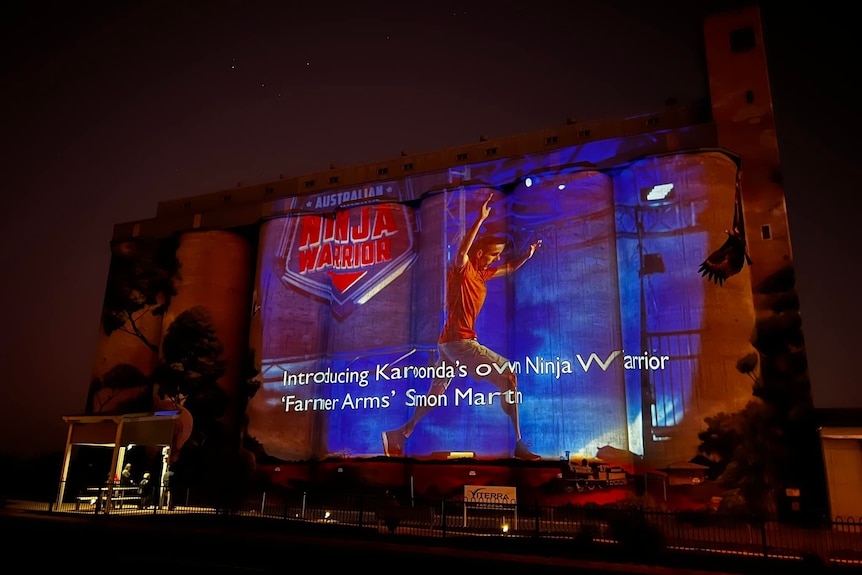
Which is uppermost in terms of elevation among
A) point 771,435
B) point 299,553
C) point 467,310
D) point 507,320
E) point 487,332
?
point 467,310

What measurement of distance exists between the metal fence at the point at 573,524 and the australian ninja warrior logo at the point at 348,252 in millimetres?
11667

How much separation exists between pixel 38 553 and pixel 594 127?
32.7 meters

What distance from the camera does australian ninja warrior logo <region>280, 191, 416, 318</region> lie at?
34281 mm

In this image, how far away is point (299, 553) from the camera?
14.8 m

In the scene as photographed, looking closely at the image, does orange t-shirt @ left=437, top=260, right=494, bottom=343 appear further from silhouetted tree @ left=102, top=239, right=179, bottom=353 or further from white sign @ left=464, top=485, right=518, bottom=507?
silhouetted tree @ left=102, top=239, right=179, bottom=353

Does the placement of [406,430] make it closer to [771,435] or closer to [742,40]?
[771,435]

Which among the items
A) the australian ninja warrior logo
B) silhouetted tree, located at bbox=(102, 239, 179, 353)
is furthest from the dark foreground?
silhouetted tree, located at bbox=(102, 239, 179, 353)

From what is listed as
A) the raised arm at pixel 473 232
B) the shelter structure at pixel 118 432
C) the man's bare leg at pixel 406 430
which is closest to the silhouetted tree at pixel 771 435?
the man's bare leg at pixel 406 430

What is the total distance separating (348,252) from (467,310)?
9115 mm

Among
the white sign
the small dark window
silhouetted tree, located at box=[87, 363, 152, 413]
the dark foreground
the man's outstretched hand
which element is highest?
the small dark window

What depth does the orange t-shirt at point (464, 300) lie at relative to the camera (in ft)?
101

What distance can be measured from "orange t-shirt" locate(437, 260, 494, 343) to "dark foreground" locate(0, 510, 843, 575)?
13028mm

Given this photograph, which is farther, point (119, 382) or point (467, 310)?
point (119, 382)

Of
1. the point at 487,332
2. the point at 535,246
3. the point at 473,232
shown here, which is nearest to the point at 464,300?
the point at 487,332
